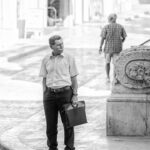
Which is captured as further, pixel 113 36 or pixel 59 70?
pixel 113 36

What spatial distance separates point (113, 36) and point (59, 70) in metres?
7.36

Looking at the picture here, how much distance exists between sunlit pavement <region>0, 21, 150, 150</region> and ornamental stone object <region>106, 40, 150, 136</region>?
0.62ft

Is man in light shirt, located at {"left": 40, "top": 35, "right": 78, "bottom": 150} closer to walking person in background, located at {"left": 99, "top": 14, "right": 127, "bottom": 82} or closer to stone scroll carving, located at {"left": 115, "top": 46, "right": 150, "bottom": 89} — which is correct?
stone scroll carving, located at {"left": 115, "top": 46, "right": 150, "bottom": 89}

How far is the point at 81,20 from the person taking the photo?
53031mm

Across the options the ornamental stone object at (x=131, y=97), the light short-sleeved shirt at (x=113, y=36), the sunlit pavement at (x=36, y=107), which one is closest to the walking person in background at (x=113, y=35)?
the light short-sleeved shirt at (x=113, y=36)

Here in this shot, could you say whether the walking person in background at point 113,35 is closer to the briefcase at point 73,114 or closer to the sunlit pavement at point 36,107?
the sunlit pavement at point 36,107

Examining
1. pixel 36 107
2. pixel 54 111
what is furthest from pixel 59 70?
pixel 36 107

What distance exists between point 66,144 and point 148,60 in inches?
80.5

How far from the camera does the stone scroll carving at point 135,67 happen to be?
938 centimetres

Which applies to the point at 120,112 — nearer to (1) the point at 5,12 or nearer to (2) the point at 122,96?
(2) the point at 122,96

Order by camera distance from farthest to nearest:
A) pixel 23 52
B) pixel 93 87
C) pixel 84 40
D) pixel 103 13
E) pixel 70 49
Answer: pixel 103 13 < pixel 84 40 < pixel 70 49 < pixel 23 52 < pixel 93 87

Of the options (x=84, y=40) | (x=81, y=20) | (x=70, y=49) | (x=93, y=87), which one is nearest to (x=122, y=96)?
(x=93, y=87)

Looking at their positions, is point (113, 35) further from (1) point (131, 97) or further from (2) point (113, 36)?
(1) point (131, 97)

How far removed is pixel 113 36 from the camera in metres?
15.3
